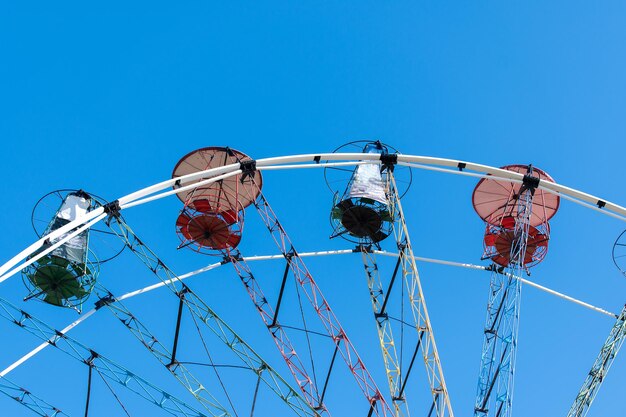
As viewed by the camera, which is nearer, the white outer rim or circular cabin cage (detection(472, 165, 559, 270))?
the white outer rim

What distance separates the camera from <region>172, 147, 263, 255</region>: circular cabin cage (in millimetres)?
45219

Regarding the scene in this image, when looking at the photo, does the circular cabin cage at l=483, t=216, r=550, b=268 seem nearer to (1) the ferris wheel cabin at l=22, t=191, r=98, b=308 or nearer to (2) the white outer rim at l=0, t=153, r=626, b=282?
(2) the white outer rim at l=0, t=153, r=626, b=282

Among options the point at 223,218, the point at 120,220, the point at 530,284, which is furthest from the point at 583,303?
the point at 120,220

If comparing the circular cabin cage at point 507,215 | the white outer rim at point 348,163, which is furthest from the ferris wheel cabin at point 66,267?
the circular cabin cage at point 507,215

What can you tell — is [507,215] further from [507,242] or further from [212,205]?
[212,205]

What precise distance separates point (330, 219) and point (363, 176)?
286 centimetres

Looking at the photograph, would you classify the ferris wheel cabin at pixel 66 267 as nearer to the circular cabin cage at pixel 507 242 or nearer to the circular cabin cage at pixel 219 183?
the circular cabin cage at pixel 219 183

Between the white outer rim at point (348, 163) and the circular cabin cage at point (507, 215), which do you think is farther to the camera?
the circular cabin cage at point (507, 215)

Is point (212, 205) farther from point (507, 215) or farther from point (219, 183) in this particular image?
point (507, 215)

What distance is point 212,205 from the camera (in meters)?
46.4

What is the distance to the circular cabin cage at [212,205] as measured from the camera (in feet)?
148

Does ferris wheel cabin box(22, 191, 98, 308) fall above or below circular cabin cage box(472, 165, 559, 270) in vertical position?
below

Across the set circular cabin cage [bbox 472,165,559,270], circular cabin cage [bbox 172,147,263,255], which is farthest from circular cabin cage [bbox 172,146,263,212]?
circular cabin cage [bbox 472,165,559,270]

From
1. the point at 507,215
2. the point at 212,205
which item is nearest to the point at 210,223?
the point at 212,205
